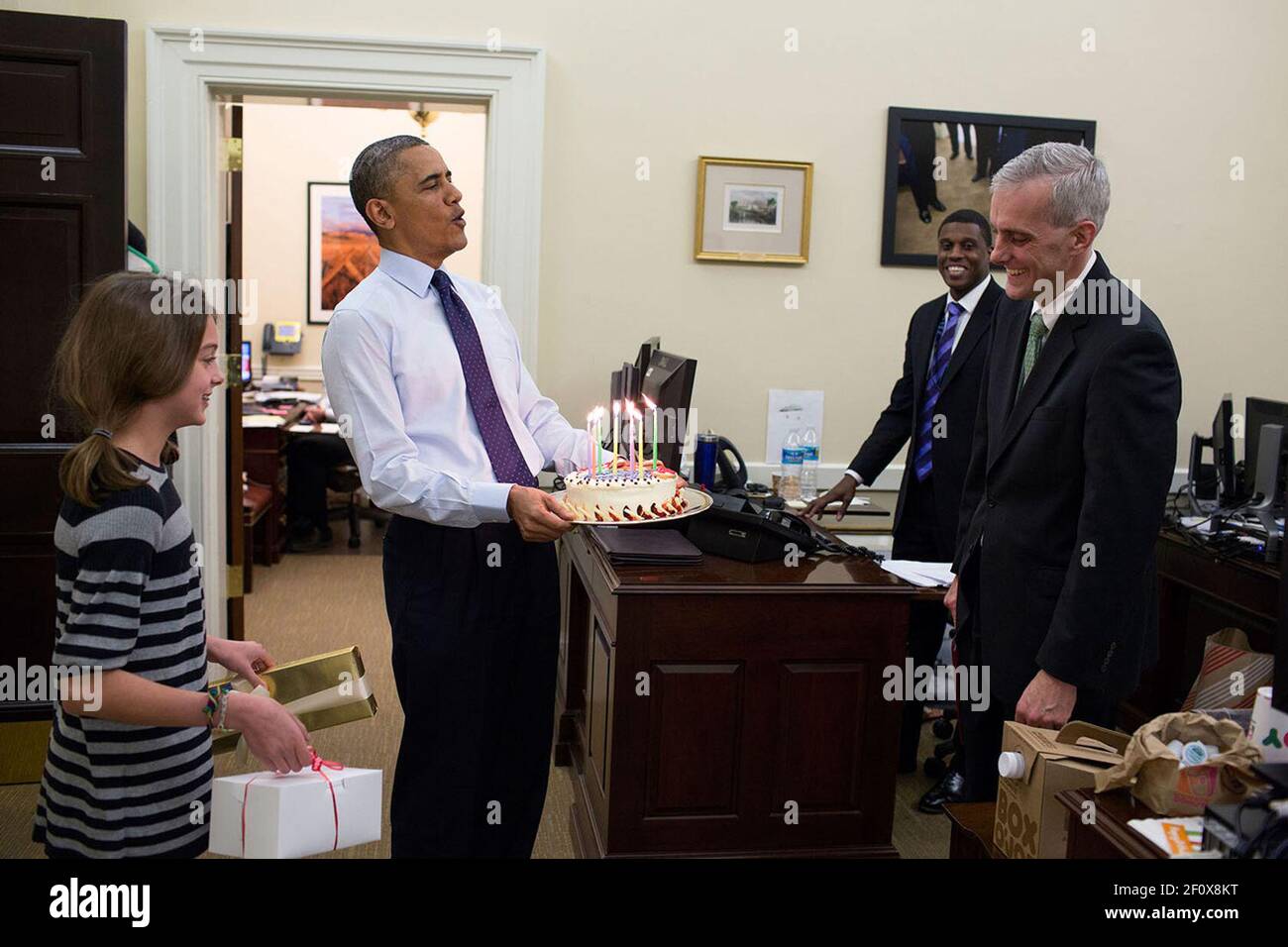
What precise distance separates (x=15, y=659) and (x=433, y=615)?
2159mm

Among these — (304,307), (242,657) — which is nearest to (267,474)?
(304,307)

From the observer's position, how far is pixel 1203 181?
15.7ft

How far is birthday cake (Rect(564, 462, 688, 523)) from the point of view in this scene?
2.47m

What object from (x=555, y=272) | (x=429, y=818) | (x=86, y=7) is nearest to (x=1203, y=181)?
(x=555, y=272)

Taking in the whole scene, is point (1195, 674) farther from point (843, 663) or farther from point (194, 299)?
point (194, 299)

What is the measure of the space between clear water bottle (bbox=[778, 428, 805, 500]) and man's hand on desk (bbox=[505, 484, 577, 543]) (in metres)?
2.25

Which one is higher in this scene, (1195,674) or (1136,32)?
(1136,32)

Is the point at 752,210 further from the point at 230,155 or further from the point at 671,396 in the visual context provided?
the point at 230,155

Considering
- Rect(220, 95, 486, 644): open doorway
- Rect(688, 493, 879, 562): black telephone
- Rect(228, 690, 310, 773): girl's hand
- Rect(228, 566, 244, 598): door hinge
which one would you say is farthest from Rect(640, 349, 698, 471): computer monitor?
Rect(220, 95, 486, 644): open doorway

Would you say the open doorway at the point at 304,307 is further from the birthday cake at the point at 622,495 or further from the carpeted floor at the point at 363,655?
the birthday cake at the point at 622,495

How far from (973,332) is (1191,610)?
1.45 meters

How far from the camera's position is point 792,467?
464 centimetres

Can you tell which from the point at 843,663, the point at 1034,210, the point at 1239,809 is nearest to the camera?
the point at 1239,809

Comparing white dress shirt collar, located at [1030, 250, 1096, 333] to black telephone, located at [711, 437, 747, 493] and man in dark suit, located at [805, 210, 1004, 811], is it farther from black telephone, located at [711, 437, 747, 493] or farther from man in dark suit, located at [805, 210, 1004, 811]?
black telephone, located at [711, 437, 747, 493]
